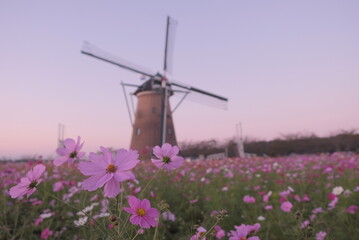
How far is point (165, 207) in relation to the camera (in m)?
0.74

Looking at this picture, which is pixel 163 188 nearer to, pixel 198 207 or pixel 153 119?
pixel 198 207

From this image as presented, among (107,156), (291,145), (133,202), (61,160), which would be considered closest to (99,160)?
(107,156)

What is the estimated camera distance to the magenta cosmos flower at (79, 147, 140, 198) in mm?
660

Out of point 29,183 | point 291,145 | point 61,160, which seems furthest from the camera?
point 291,145

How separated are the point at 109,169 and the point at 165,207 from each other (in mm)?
180

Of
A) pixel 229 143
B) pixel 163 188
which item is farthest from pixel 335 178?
pixel 229 143

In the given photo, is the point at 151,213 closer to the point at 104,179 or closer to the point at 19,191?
the point at 104,179

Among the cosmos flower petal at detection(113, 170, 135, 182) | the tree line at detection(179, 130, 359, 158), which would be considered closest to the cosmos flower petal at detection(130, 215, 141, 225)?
the cosmos flower petal at detection(113, 170, 135, 182)

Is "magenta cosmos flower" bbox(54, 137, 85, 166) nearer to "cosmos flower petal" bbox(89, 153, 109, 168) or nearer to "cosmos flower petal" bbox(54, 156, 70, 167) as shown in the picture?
"cosmos flower petal" bbox(54, 156, 70, 167)

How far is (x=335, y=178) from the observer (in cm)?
415

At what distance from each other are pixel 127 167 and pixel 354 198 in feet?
10.3

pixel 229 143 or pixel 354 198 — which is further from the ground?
pixel 229 143

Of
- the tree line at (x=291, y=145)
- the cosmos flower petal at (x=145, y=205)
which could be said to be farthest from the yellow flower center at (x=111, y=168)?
the tree line at (x=291, y=145)

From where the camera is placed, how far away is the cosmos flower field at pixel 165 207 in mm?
711
